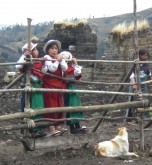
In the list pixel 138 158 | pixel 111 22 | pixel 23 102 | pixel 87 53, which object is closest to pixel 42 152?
pixel 23 102

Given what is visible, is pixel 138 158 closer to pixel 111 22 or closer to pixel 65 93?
pixel 65 93

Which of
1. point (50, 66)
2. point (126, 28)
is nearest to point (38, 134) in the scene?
point (50, 66)

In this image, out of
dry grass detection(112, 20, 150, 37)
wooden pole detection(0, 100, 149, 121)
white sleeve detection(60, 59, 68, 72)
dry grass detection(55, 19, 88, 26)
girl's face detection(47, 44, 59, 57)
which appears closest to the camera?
wooden pole detection(0, 100, 149, 121)

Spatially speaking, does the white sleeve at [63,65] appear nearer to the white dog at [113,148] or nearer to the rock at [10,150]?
the white dog at [113,148]

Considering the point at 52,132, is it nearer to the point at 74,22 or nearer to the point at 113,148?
the point at 113,148

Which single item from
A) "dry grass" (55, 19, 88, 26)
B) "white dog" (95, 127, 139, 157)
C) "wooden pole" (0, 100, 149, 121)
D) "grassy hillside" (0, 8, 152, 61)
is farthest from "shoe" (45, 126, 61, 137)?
"grassy hillside" (0, 8, 152, 61)

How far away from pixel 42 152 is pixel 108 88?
20.9 feet

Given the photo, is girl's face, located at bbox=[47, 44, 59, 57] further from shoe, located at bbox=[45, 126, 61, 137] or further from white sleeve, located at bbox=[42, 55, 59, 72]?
shoe, located at bbox=[45, 126, 61, 137]

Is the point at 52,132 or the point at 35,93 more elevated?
the point at 35,93

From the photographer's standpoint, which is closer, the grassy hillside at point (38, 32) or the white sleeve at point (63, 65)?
the white sleeve at point (63, 65)

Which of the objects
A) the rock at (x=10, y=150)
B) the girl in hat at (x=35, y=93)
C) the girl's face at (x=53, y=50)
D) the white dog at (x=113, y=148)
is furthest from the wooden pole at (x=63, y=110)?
the girl's face at (x=53, y=50)

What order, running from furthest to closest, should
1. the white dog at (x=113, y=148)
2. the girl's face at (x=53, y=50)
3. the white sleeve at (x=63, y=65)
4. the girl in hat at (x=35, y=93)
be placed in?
the girl's face at (x=53, y=50)
the white sleeve at (x=63, y=65)
the girl in hat at (x=35, y=93)
the white dog at (x=113, y=148)

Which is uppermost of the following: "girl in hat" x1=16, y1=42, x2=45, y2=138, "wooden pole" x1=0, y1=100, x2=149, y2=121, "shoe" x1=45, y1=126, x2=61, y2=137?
"girl in hat" x1=16, y1=42, x2=45, y2=138

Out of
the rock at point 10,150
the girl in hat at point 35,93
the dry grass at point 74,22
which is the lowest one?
the rock at point 10,150
